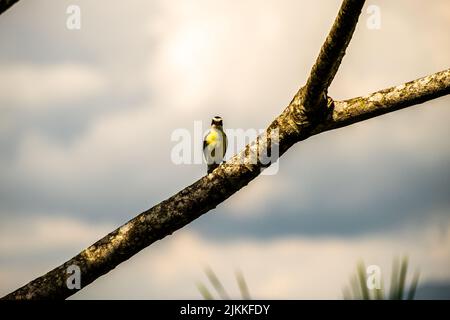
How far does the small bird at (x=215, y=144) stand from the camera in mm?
9688

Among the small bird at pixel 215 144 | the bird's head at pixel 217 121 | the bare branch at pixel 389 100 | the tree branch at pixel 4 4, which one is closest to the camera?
Answer: the tree branch at pixel 4 4

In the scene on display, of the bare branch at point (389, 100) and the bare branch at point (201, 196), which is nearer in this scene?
the bare branch at point (201, 196)

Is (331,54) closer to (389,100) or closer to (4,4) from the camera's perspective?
(389,100)

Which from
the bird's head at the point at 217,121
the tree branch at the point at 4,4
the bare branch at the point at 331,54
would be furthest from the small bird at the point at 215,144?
the tree branch at the point at 4,4

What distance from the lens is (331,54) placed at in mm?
4445

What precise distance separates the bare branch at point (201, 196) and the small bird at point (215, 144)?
4.94 m

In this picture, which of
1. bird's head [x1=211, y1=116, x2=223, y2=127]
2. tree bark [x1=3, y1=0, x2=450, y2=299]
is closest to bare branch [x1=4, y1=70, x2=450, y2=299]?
tree bark [x1=3, y1=0, x2=450, y2=299]

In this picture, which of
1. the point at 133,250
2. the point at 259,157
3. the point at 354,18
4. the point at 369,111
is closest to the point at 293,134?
the point at 259,157

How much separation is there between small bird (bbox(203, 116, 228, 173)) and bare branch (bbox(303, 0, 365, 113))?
5078 mm

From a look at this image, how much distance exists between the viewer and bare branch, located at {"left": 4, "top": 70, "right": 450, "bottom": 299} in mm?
4332

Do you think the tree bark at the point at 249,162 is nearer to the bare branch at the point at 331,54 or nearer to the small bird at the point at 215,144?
the bare branch at the point at 331,54

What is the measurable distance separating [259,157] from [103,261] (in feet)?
4.17

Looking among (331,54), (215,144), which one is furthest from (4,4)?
(215,144)
